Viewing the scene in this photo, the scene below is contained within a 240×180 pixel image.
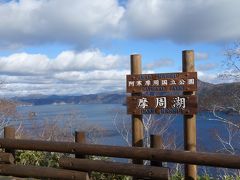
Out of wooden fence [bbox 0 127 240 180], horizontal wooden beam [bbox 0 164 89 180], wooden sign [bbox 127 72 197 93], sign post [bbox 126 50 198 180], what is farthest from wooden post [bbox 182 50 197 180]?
horizontal wooden beam [bbox 0 164 89 180]

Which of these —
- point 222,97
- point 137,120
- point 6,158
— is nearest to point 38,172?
point 6,158

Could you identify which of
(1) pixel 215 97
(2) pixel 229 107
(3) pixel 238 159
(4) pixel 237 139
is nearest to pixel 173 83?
(3) pixel 238 159

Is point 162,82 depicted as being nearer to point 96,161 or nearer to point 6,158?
point 96,161

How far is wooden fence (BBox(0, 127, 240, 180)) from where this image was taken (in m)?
5.58

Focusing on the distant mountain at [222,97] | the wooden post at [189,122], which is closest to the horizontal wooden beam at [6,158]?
the wooden post at [189,122]

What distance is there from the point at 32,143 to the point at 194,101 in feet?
9.08

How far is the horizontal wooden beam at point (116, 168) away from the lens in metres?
5.97

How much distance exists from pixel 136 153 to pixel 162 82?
1428 mm

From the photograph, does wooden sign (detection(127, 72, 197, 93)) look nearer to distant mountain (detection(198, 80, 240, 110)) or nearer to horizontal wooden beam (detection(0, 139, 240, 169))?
horizontal wooden beam (detection(0, 139, 240, 169))

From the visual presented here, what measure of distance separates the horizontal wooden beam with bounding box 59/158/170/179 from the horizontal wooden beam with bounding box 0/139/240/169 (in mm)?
151

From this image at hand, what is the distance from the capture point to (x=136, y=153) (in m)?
6.06

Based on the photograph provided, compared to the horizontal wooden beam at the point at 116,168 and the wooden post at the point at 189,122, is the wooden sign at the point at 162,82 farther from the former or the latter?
the horizontal wooden beam at the point at 116,168

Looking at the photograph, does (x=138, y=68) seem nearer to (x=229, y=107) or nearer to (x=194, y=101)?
(x=194, y=101)

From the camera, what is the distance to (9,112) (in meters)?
20.5
